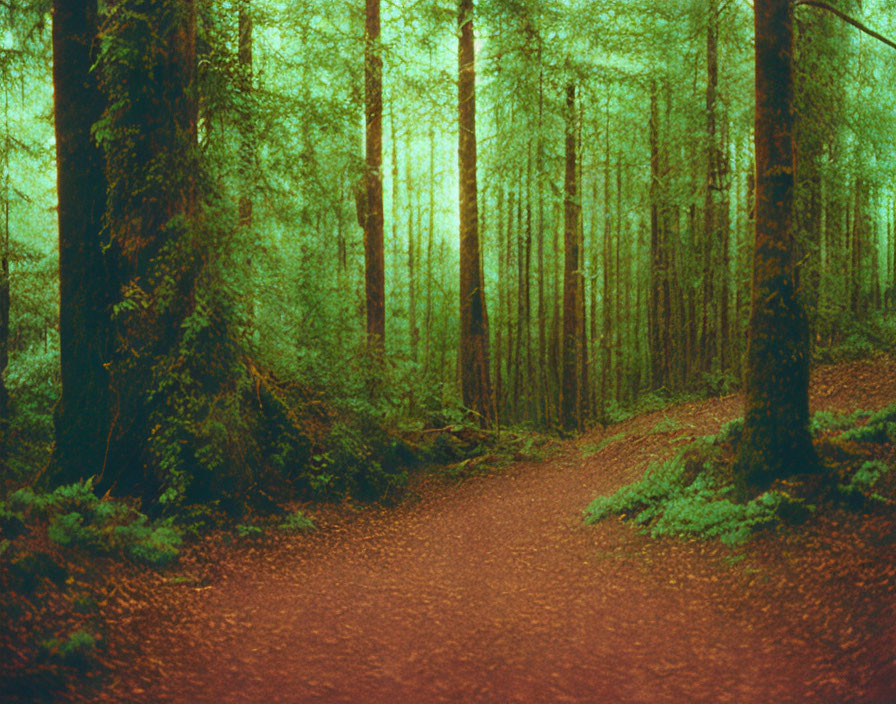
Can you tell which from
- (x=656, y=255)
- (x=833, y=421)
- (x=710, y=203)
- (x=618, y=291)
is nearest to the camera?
(x=833, y=421)

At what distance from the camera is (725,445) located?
26.0 ft

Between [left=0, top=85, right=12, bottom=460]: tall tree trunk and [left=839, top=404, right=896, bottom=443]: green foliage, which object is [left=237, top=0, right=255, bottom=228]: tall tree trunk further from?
[left=839, top=404, right=896, bottom=443]: green foliage

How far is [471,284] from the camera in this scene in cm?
1359

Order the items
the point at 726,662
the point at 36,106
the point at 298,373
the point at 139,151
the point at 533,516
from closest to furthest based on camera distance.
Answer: the point at 726,662 → the point at 139,151 → the point at 533,516 → the point at 298,373 → the point at 36,106

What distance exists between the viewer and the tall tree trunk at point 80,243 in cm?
733

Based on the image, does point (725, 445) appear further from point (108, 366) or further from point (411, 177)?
point (411, 177)

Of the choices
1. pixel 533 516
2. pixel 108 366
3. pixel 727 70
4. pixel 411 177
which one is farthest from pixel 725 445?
pixel 411 177

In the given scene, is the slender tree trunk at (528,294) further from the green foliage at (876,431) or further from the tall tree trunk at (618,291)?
the green foliage at (876,431)

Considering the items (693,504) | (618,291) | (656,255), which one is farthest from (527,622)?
(618,291)

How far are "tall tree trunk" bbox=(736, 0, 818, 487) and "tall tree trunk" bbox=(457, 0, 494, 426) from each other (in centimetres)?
742

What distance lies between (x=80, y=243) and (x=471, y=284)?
7.93m

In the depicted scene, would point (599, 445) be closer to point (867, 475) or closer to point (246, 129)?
point (867, 475)

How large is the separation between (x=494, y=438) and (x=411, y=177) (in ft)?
57.2

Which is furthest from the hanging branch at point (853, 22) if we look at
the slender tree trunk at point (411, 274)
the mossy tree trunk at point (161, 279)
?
the slender tree trunk at point (411, 274)
